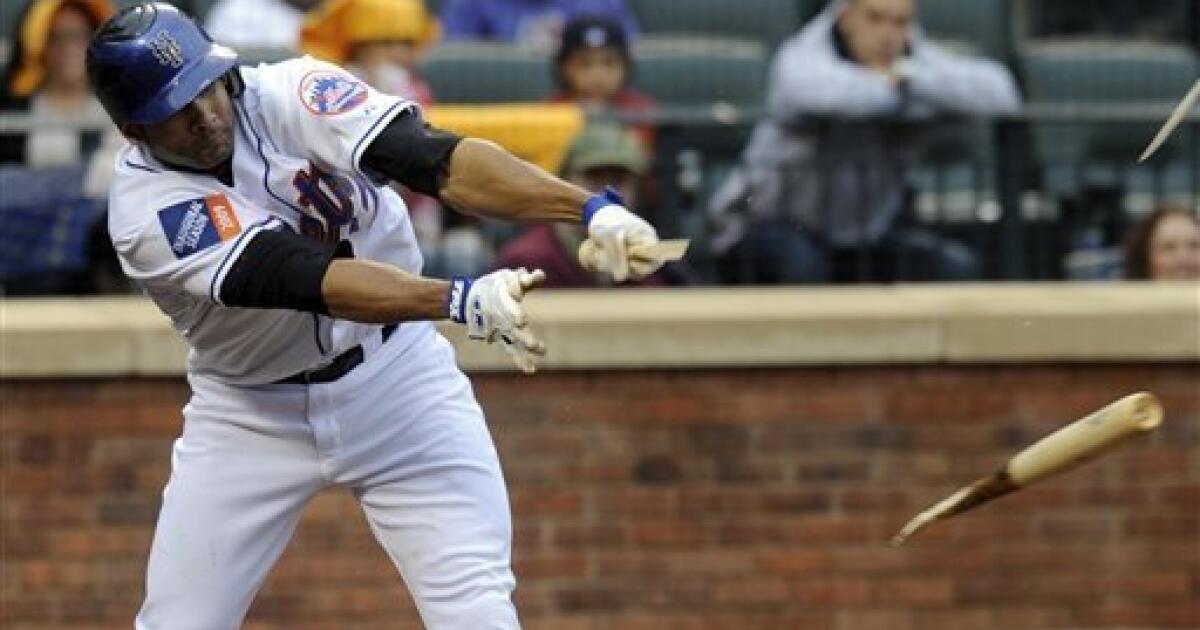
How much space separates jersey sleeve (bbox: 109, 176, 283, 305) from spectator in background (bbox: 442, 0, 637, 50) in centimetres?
370

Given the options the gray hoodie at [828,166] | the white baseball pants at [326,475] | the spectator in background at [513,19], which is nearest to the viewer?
the white baseball pants at [326,475]

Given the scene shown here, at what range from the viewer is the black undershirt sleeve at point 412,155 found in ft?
19.8

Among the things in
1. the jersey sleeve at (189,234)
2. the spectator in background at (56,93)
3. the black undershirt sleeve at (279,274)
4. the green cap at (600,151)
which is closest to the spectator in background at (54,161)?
the spectator in background at (56,93)

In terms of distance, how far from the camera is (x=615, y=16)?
31.9 feet

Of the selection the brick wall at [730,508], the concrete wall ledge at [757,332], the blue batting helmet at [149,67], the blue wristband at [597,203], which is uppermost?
the blue batting helmet at [149,67]

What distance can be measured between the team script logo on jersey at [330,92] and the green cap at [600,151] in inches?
107

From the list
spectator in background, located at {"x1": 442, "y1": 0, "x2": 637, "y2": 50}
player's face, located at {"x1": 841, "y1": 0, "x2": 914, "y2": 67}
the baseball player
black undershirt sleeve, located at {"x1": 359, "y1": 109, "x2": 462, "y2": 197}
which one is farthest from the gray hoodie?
black undershirt sleeve, located at {"x1": 359, "y1": 109, "x2": 462, "y2": 197}

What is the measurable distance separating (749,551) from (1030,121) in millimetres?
1696

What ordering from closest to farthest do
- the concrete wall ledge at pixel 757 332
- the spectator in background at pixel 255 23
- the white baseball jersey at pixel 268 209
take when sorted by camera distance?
the white baseball jersey at pixel 268 209, the concrete wall ledge at pixel 757 332, the spectator in background at pixel 255 23

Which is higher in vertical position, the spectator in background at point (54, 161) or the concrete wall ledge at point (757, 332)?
the spectator in background at point (54, 161)

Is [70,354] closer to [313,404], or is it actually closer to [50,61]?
[50,61]

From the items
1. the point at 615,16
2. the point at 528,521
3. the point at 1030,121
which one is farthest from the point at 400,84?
the point at 1030,121

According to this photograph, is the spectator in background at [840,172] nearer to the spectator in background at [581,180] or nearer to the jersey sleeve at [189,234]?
the spectator in background at [581,180]

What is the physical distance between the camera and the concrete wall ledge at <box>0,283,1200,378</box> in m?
8.75
